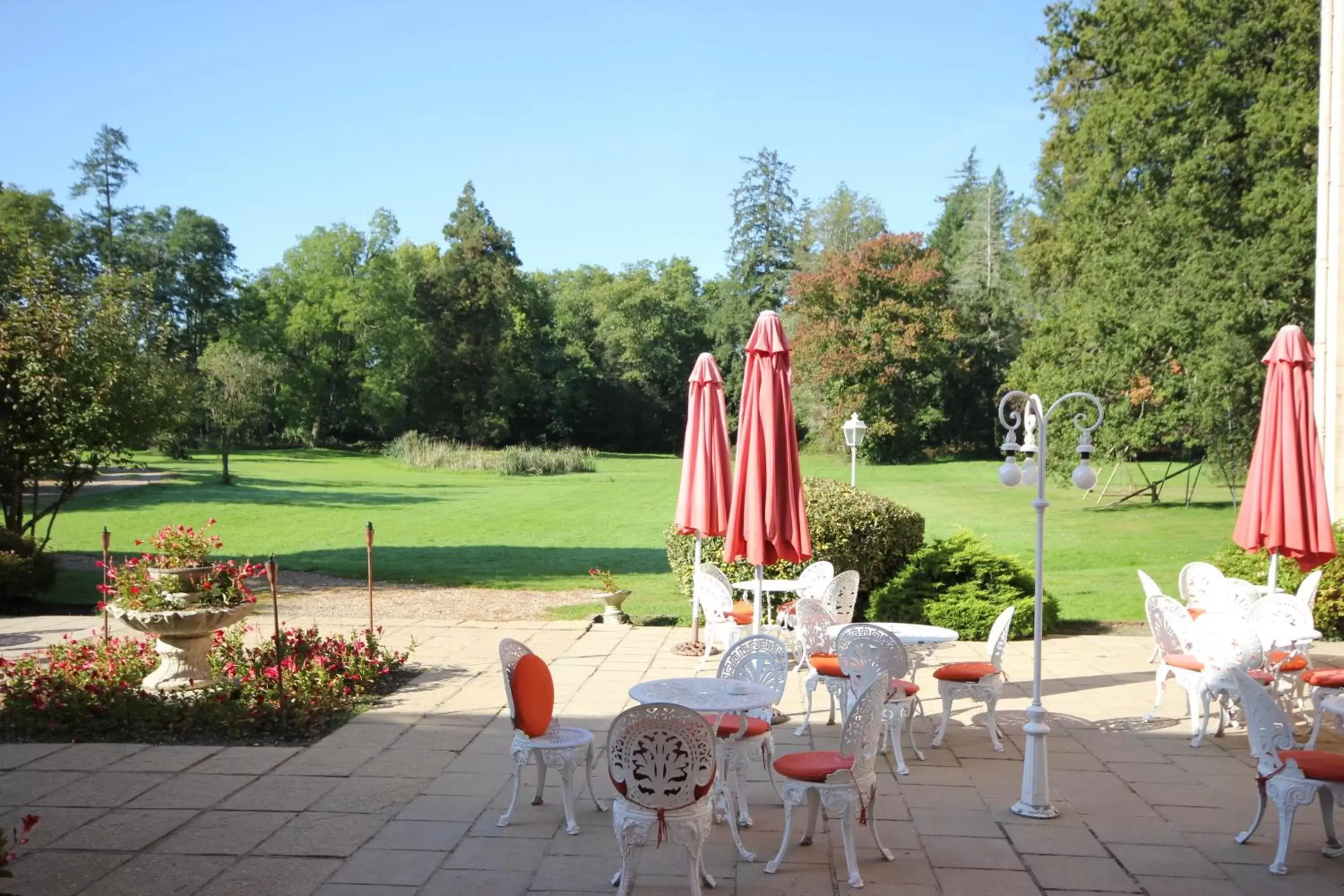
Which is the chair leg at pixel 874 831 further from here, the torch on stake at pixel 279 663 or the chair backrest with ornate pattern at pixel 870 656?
the torch on stake at pixel 279 663

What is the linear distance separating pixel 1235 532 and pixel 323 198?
66.3 metres

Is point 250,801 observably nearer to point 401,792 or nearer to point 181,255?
point 401,792

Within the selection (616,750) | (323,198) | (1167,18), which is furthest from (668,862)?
(323,198)

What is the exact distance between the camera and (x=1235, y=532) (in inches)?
365

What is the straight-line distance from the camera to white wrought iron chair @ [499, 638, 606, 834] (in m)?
5.86

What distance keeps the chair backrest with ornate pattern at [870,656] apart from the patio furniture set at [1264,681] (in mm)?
1983

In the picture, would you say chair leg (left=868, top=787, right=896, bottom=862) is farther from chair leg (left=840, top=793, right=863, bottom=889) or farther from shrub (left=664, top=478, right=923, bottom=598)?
shrub (left=664, top=478, right=923, bottom=598)

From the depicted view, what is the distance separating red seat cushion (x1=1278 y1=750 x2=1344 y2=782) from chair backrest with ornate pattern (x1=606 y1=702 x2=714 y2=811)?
128 inches

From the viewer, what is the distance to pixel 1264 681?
25.0 feet

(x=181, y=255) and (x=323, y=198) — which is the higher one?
(x=323, y=198)

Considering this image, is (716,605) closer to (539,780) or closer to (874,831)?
(539,780)

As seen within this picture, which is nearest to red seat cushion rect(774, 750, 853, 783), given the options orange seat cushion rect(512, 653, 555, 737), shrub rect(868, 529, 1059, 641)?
orange seat cushion rect(512, 653, 555, 737)

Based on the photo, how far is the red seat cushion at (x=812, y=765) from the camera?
523 centimetres

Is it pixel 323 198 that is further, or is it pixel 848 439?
pixel 323 198
